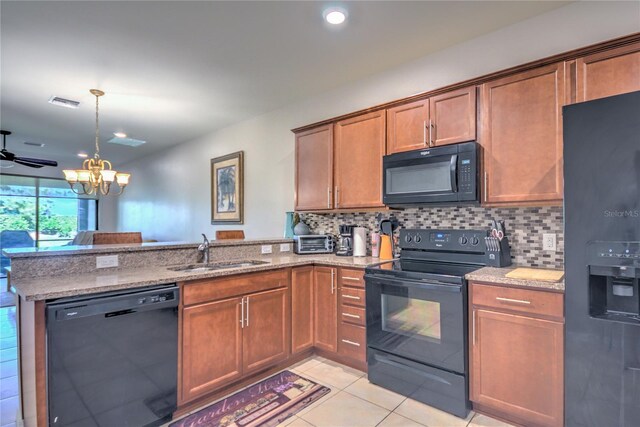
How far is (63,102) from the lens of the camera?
3.78 meters

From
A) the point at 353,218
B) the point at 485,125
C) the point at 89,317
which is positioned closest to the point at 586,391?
the point at 485,125

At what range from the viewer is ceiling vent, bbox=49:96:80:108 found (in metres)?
3.70

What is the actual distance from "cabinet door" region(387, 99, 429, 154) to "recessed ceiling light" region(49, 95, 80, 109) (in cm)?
363

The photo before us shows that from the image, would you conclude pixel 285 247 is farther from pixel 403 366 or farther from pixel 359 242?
pixel 403 366

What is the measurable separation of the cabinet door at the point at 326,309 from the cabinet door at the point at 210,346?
0.74 meters

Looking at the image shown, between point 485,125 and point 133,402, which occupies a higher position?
point 485,125

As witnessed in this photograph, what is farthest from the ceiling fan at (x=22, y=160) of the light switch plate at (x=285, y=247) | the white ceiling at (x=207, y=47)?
the light switch plate at (x=285, y=247)

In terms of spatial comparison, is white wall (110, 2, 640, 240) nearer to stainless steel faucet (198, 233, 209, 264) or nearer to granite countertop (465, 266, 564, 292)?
stainless steel faucet (198, 233, 209, 264)

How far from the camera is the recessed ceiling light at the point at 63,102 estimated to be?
3.70 m

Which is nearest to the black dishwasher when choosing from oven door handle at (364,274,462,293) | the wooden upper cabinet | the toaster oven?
oven door handle at (364,274,462,293)

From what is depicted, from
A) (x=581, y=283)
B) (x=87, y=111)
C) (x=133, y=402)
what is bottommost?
(x=133, y=402)

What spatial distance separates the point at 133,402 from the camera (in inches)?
71.0

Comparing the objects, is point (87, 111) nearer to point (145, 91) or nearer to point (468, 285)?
point (145, 91)

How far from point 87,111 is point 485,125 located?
457 cm
